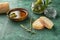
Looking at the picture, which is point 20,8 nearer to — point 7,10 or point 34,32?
point 7,10

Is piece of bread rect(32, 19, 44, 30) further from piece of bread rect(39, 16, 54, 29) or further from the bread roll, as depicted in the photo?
the bread roll

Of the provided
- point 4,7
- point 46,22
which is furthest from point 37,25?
point 4,7

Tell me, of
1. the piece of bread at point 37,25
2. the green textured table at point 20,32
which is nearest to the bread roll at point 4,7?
the green textured table at point 20,32

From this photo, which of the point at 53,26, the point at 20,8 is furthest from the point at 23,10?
the point at 53,26

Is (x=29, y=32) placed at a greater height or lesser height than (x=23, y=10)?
lesser

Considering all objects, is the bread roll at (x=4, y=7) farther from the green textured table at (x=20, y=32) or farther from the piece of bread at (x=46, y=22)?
the piece of bread at (x=46, y=22)

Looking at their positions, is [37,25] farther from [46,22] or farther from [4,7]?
[4,7]

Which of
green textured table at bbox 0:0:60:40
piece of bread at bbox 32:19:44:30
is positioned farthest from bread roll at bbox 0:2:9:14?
piece of bread at bbox 32:19:44:30

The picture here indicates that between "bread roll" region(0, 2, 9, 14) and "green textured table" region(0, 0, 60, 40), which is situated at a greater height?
"bread roll" region(0, 2, 9, 14)
